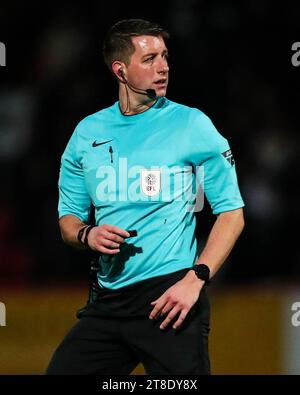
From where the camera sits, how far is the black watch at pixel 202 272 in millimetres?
3729

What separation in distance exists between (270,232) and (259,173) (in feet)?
1.68

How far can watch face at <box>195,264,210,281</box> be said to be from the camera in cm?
373

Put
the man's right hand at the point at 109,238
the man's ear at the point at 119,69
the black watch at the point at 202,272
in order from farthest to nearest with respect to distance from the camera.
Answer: the man's ear at the point at 119,69, the black watch at the point at 202,272, the man's right hand at the point at 109,238

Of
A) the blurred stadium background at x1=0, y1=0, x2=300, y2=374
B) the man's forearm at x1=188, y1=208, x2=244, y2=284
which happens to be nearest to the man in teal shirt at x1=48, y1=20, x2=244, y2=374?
the man's forearm at x1=188, y1=208, x2=244, y2=284

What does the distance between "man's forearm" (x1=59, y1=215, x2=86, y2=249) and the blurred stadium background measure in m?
2.74

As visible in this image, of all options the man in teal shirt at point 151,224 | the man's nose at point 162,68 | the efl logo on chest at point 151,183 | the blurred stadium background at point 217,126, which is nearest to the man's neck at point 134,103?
the man in teal shirt at point 151,224

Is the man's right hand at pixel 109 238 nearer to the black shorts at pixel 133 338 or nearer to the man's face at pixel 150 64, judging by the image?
the black shorts at pixel 133 338

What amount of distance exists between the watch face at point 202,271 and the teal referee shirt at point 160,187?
→ 0.18 m

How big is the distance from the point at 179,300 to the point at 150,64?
1106 mm

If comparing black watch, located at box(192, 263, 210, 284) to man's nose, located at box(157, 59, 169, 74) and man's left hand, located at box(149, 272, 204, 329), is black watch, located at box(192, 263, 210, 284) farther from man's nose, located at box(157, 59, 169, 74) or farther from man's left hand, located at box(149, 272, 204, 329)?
man's nose, located at box(157, 59, 169, 74)

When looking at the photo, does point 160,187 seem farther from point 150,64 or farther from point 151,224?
point 150,64

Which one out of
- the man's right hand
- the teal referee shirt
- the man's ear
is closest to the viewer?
the man's right hand
